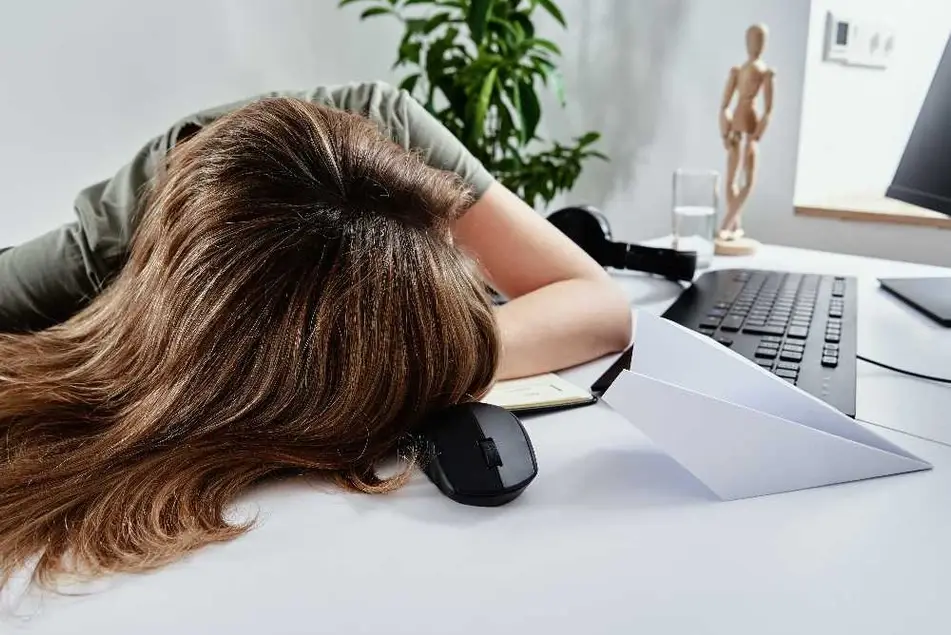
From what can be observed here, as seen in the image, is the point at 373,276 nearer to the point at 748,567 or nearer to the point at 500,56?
the point at 748,567

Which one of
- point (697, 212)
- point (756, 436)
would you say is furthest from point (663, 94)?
point (756, 436)

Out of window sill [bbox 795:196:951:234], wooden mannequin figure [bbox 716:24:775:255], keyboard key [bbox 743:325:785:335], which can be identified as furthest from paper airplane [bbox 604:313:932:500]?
window sill [bbox 795:196:951:234]

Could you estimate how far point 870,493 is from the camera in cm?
46

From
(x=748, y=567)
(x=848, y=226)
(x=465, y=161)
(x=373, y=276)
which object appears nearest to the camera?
(x=748, y=567)

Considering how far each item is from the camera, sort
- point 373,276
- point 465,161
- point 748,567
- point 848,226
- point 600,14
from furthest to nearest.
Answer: point 600,14 < point 848,226 < point 465,161 < point 373,276 < point 748,567

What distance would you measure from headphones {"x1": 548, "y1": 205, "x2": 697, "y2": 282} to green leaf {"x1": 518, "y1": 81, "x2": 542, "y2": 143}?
22.9 inches

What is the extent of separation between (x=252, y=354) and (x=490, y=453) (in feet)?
0.55

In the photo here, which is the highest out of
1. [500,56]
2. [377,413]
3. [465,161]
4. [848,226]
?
[500,56]

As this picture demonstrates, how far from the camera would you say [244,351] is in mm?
474

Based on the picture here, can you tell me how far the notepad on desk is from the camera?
0.61m

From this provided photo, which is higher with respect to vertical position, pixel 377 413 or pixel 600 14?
pixel 600 14

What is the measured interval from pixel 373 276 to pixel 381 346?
5 cm

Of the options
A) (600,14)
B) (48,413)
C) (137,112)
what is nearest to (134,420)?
(48,413)

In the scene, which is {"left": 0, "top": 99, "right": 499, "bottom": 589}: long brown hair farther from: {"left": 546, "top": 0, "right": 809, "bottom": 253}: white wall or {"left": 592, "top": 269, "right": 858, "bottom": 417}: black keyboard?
{"left": 546, "top": 0, "right": 809, "bottom": 253}: white wall
